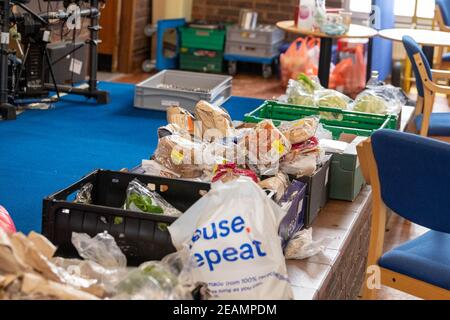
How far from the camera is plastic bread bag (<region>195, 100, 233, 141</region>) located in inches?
121

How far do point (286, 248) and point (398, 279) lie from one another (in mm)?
477

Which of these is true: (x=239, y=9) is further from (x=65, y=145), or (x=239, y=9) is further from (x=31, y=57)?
(x=65, y=145)

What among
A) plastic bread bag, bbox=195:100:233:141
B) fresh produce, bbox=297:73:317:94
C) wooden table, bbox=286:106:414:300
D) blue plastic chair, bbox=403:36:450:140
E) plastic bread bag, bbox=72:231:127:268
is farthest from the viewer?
blue plastic chair, bbox=403:36:450:140

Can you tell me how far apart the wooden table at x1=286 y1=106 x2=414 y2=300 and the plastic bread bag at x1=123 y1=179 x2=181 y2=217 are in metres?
0.40

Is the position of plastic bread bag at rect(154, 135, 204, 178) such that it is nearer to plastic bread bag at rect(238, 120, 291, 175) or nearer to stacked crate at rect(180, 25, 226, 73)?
A: plastic bread bag at rect(238, 120, 291, 175)

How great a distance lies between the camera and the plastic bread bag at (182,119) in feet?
10.2

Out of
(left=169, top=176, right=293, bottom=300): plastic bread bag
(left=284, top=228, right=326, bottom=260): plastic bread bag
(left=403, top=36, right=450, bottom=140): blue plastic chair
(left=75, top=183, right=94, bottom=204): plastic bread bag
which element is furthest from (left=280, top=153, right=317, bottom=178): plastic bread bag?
(left=403, top=36, right=450, bottom=140): blue plastic chair

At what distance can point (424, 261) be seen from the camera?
111 inches

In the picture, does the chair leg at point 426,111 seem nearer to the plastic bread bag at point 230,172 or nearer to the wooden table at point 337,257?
the wooden table at point 337,257

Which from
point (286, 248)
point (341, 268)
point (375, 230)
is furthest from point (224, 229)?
point (375, 230)

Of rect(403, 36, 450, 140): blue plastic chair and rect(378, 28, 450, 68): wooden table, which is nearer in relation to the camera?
rect(403, 36, 450, 140): blue plastic chair

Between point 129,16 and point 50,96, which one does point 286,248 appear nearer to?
point 50,96

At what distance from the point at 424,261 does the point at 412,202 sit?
0.23 m

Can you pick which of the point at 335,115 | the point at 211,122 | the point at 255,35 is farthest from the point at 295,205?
the point at 255,35
